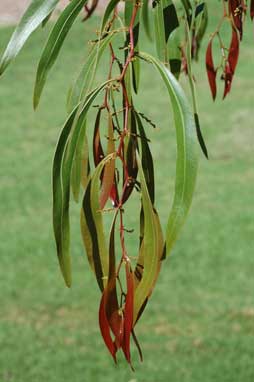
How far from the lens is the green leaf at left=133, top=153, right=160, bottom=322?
1.15m

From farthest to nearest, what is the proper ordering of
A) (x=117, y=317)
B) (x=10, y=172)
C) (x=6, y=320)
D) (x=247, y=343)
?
1. (x=10, y=172)
2. (x=6, y=320)
3. (x=247, y=343)
4. (x=117, y=317)

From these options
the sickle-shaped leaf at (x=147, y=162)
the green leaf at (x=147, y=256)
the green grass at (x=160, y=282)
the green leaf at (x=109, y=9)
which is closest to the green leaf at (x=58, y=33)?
the green leaf at (x=109, y=9)

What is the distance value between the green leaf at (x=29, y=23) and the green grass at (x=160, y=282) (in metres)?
2.92

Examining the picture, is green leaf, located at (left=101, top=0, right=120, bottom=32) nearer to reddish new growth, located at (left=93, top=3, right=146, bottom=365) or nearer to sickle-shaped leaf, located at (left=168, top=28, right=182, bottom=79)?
reddish new growth, located at (left=93, top=3, right=146, bottom=365)

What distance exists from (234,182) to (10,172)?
5.20 ft

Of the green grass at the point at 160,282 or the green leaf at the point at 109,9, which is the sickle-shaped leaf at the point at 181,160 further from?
the green grass at the point at 160,282

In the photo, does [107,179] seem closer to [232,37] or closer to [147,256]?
[147,256]

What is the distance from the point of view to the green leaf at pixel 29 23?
1.29 m

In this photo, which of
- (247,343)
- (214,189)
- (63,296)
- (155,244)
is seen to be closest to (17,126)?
(214,189)

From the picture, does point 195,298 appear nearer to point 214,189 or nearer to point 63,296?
point 63,296

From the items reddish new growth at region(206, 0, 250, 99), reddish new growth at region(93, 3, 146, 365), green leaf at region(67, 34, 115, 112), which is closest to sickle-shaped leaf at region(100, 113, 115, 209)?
reddish new growth at region(93, 3, 146, 365)

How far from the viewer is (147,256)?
1.16 meters

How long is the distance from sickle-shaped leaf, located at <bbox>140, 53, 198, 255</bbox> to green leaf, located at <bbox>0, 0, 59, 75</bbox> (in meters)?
0.18

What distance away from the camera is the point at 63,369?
4246 millimetres
